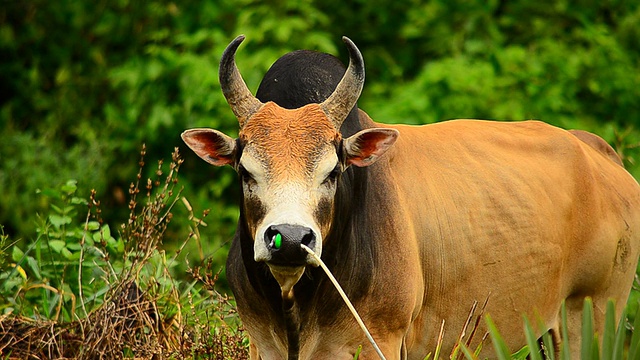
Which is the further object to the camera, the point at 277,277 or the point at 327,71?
the point at 327,71

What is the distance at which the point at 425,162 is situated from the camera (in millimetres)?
6227

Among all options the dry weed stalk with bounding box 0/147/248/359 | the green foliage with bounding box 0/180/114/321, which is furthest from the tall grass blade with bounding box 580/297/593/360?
the green foliage with bounding box 0/180/114/321

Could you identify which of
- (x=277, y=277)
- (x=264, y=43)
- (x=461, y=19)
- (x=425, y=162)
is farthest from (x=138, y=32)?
(x=277, y=277)

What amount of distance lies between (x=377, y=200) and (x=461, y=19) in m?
7.88

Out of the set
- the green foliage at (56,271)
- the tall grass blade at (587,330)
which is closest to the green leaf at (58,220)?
the green foliage at (56,271)

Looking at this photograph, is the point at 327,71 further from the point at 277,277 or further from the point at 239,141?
the point at 277,277

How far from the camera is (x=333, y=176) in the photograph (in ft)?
17.0

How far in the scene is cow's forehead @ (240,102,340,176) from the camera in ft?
16.6

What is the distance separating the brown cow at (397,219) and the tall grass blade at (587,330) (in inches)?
35.9

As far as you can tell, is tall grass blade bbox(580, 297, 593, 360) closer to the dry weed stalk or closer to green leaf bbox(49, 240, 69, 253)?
the dry weed stalk

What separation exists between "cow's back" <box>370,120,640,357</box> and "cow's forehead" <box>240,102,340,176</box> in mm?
835

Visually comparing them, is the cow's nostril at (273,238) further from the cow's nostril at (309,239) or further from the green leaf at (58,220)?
the green leaf at (58,220)

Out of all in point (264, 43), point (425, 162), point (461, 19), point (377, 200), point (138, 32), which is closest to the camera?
point (377, 200)

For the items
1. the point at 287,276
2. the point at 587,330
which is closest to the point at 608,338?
the point at 587,330
